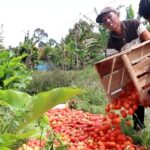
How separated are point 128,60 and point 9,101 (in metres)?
1.67

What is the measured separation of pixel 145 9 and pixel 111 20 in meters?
0.96

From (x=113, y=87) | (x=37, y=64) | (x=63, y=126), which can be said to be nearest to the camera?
(x=113, y=87)

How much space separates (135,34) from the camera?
4.98 meters

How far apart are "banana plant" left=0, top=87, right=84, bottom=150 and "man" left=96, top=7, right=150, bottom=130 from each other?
216 centimetres

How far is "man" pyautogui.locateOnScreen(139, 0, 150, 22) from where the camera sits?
3.77 metres

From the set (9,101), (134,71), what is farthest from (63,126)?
(9,101)

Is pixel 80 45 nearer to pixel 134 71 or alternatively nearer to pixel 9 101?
pixel 134 71

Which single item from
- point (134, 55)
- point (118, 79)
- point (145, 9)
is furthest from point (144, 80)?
point (145, 9)

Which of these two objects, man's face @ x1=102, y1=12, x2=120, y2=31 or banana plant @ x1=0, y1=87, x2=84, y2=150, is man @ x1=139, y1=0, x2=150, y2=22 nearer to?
man's face @ x1=102, y1=12, x2=120, y2=31

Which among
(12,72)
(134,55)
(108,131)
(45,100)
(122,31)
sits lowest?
(108,131)

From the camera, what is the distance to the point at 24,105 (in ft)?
8.69

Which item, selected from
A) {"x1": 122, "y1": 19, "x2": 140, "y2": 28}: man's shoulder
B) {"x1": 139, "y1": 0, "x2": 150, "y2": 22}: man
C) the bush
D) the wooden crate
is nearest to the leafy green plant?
{"x1": 122, "y1": 19, "x2": 140, "y2": 28}: man's shoulder

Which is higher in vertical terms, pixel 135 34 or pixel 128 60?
pixel 135 34

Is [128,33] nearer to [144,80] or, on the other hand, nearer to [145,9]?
[144,80]
